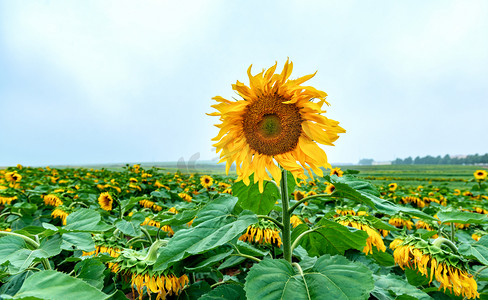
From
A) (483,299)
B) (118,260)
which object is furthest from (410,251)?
(118,260)

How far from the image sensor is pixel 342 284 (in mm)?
1124

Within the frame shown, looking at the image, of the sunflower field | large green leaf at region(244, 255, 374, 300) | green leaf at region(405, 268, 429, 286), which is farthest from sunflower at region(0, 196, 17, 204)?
green leaf at region(405, 268, 429, 286)

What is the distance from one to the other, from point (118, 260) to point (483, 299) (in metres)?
2.30

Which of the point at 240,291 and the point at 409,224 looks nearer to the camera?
the point at 240,291

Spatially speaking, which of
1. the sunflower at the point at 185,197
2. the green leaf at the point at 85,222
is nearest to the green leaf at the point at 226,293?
the green leaf at the point at 85,222

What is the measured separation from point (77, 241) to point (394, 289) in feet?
6.02

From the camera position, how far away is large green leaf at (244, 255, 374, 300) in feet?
3.56

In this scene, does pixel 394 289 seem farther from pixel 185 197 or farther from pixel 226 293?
pixel 185 197

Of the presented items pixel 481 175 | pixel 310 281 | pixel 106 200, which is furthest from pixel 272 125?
pixel 481 175

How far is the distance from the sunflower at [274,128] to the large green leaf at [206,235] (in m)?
0.24

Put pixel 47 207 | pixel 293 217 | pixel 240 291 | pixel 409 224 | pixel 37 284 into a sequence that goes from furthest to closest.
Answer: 1. pixel 47 207
2. pixel 409 224
3. pixel 293 217
4. pixel 240 291
5. pixel 37 284

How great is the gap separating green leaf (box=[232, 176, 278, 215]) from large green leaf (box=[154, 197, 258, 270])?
0.22 metres

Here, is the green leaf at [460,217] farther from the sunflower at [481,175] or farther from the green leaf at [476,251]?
the sunflower at [481,175]

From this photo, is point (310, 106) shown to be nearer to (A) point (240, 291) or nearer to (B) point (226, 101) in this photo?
(B) point (226, 101)
